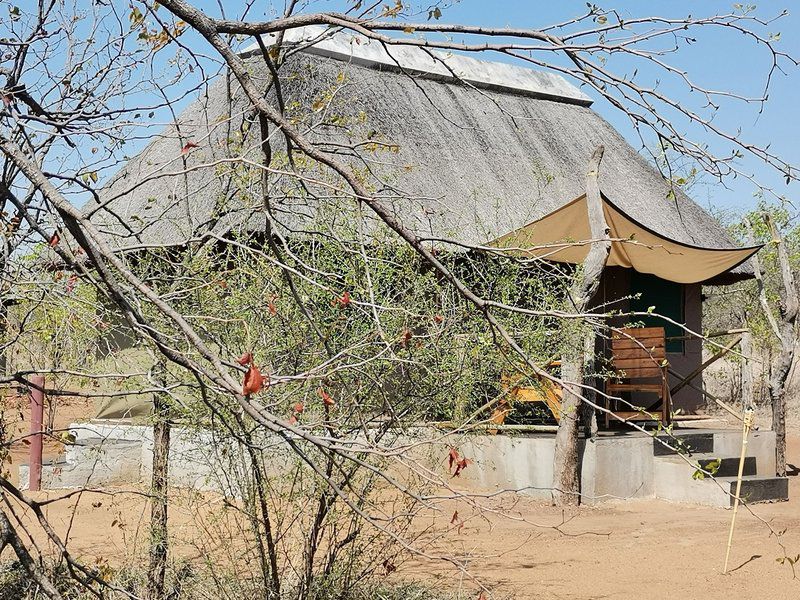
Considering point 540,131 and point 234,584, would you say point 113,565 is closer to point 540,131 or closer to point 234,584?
point 234,584

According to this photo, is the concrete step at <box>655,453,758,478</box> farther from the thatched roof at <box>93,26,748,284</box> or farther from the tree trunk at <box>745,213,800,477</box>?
the thatched roof at <box>93,26,748,284</box>

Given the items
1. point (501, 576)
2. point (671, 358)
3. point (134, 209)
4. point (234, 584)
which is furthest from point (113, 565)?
point (671, 358)

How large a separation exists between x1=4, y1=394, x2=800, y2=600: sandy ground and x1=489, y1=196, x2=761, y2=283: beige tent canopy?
2.31 m

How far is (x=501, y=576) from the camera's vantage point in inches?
232

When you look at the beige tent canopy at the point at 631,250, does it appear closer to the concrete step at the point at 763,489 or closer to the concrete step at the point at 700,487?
the concrete step at the point at 700,487

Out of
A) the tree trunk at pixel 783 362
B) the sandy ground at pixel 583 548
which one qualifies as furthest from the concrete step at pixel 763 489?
the tree trunk at pixel 783 362

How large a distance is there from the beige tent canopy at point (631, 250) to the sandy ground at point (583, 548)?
2.31 metres

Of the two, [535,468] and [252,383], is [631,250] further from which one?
[252,383]

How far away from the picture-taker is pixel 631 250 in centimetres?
965

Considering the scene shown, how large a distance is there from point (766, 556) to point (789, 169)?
494cm

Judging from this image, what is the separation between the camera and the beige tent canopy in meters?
9.02

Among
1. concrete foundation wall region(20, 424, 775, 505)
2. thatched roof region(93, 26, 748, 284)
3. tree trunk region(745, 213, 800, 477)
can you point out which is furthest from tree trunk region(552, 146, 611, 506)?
tree trunk region(745, 213, 800, 477)

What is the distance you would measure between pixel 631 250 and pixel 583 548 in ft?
12.4

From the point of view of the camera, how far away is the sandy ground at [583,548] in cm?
563
